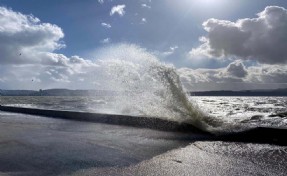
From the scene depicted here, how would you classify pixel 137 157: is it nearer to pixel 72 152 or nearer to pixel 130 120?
pixel 72 152

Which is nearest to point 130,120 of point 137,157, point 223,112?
point 137,157

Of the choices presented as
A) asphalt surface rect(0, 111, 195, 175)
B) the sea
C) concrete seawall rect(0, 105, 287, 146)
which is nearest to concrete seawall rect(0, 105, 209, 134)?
concrete seawall rect(0, 105, 287, 146)

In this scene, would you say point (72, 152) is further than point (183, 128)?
No

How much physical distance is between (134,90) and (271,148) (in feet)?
44.2

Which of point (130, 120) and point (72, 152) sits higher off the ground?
point (130, 120)

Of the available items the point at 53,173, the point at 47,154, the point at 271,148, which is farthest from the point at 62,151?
the point at 271,148

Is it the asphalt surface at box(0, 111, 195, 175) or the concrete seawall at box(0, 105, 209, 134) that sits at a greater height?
the concrete seawall at box(0, 105, 209, 134)

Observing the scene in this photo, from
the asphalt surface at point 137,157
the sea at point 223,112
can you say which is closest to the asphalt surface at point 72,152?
the asphalt surface at point 137,157

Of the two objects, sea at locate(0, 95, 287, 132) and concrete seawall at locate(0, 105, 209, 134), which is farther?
sea at locate(0, 95, 287, 132)

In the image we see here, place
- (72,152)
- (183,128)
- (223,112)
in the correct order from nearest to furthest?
(72,152), (183,128), (223,112)

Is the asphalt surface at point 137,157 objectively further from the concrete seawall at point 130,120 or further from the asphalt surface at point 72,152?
the concrete seawall at point 130,120

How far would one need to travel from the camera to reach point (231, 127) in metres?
10.7

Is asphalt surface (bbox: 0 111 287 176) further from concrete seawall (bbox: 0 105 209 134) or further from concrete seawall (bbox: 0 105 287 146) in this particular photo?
concrete seawall (bbox: 0 105 209 134)

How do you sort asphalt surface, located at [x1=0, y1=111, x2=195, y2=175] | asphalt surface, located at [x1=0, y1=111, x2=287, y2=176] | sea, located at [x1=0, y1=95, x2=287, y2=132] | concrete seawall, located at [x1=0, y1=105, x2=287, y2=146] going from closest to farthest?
asphalt surface, located at [x1=0, y1=111, x2=287, y2=176] < asphalt surface, located at [x1=0, y1=111, x2=195, y2=175] < concrete seawall, located at [x1=0, y1=105, x2=287, y2=146] < sea, located at [x1=0, y1=95, x2=287, y2=132]
